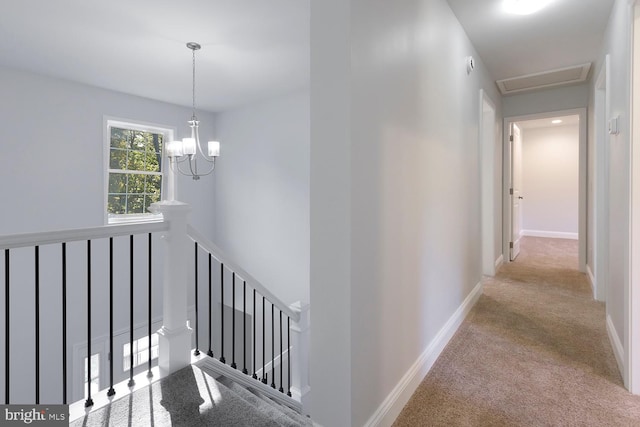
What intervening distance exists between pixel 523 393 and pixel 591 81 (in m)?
3.98

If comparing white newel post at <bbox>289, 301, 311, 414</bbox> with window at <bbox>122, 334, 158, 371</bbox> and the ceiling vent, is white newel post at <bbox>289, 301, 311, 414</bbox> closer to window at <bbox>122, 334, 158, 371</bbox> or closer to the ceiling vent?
window at <bbox>122, 334, 158, 371</bbox>

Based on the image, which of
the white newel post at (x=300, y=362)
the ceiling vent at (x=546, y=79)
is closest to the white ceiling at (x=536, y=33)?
the ceiling vent at (x=546, y=79)

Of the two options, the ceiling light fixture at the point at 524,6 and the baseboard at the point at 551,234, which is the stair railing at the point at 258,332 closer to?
the ceiling light fixture at the point at 524,6

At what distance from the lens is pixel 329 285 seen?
4.61 ft

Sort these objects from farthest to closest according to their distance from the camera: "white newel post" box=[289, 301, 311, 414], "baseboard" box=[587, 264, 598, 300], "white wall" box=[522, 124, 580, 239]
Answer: "white wall" box=[522, 124, 580, 239]
"baseboard" box=[587, 264, 598, 300]
"white newel post" box=[289, 301, 311, 414]

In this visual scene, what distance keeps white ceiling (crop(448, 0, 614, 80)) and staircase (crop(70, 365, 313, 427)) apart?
2992mm

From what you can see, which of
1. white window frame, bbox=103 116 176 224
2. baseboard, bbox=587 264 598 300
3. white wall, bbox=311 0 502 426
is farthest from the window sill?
baseboard, bbox=587 264 598 300

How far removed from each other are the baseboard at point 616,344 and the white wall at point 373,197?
1062 millimetres

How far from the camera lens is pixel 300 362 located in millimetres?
2689

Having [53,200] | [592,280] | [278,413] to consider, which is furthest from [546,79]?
[53,200]

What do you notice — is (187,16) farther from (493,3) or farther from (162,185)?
(162,185)

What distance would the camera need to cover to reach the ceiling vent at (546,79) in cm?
376

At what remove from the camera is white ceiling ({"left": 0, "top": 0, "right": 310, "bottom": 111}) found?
245 centimetres

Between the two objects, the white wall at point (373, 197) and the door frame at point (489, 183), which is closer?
the white wall at point (373, 197)
